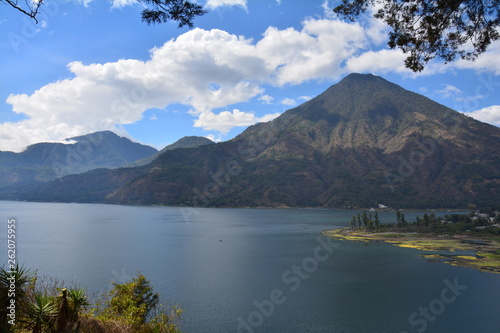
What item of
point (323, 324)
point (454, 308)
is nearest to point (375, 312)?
point (323, 324)

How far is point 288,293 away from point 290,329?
1524 cm

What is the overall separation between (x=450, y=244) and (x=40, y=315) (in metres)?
120

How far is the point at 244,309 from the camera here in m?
45.0

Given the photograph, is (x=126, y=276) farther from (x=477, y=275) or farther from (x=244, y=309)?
(x=477, y=275)

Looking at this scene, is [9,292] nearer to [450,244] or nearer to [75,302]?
[75,302]
